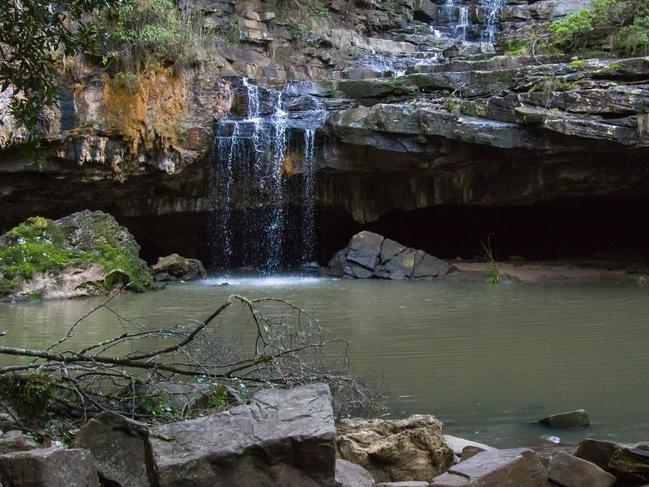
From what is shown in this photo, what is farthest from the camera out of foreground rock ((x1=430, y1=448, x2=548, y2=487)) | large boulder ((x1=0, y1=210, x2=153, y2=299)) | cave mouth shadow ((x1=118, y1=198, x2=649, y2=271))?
cave mouth shadow ((x1=118, y1=198, x2=649, y2=271))

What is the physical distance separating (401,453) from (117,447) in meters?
1.63

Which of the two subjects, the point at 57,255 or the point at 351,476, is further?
the point at 57,255

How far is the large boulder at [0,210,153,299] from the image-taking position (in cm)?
1348

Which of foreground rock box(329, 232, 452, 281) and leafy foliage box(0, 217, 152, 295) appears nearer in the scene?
leafy foliage box(0, 217, 152, 295)

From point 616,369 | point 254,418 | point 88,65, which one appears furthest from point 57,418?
point 88,65

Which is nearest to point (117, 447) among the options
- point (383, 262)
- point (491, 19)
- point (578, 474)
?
point (578, 474)

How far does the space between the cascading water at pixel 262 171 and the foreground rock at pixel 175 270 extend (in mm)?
2343

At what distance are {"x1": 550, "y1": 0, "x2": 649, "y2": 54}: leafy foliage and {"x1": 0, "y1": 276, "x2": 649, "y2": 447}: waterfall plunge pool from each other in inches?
243

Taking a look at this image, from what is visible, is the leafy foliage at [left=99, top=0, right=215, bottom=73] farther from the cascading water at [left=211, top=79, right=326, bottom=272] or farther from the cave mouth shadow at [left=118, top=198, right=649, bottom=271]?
the cave mouth shadow at [left=118, top=198, right=649, bottom=271]

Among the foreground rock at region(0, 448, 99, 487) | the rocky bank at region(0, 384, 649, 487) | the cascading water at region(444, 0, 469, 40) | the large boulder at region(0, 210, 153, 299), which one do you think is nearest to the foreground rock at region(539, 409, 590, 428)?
the rocky bank at region(0, 384, 649, 487)

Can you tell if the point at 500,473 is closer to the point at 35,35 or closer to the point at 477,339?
the point at 35,35

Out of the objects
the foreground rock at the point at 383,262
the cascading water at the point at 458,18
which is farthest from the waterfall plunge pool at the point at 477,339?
the cascading water at the point at 458,18

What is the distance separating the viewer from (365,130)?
16203 mm

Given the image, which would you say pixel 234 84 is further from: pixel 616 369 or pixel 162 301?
pixel 616 369
